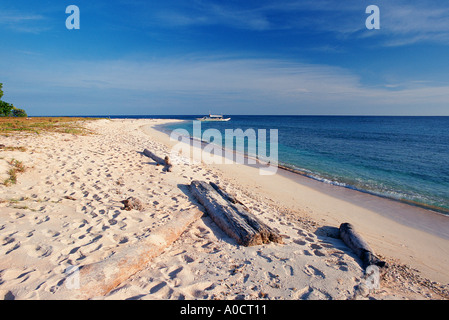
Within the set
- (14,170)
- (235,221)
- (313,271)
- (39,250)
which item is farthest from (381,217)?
(14,170)

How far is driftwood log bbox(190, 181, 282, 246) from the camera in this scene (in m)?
4.09

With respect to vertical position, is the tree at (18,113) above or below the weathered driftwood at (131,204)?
above

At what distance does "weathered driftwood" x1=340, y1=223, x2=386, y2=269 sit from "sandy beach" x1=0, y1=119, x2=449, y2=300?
15cm

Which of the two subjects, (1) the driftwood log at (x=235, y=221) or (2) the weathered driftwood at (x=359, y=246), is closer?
(2) the weathered driftwood at (x=359, y=246)

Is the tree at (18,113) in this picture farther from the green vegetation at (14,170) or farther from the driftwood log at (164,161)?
the green vegetation at (14,170)

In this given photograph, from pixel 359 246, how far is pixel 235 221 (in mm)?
2445

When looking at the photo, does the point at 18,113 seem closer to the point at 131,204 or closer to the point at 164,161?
the point at 164,161

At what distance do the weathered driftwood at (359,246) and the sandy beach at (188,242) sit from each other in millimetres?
146

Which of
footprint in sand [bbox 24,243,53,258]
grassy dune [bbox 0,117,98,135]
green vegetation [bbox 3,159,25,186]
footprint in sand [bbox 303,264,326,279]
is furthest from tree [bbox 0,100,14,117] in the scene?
footprint in sand [bbox 303,264,326,279]

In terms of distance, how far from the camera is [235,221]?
4438mm

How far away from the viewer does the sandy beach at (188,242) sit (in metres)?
2.89

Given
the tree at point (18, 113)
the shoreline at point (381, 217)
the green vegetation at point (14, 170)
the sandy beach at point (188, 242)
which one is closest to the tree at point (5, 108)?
the tree at point (18, 113)

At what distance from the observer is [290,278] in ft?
10.4

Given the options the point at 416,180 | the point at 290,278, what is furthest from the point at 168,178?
the point at 416,180
